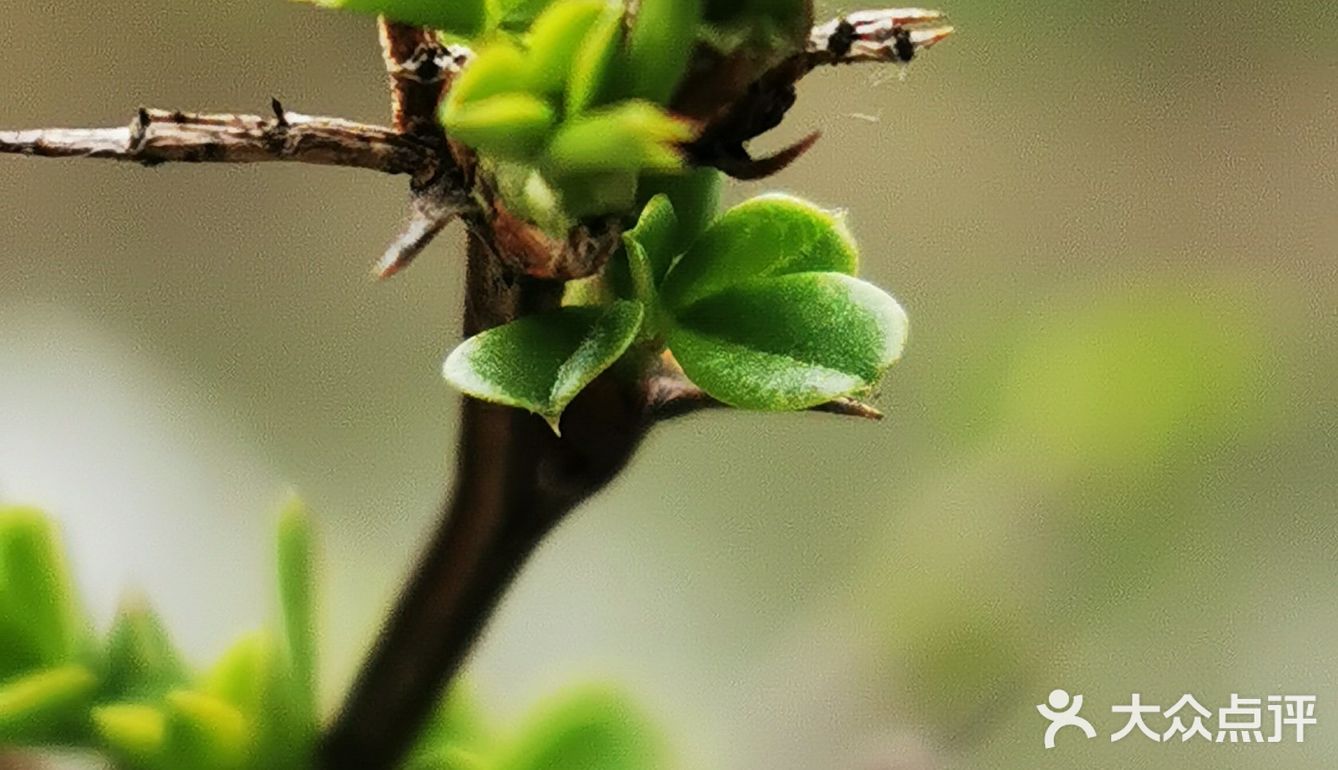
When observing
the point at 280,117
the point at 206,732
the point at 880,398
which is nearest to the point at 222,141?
the point at 280,117

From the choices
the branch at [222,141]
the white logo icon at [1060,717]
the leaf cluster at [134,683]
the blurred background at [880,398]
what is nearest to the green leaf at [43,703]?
the leaf cluster at [134,683]

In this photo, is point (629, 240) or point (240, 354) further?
point (240, 354)

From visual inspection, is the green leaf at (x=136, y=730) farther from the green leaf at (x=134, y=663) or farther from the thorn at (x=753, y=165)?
the thorn at (x=753, y=165)

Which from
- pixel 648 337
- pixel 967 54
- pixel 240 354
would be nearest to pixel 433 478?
pixel 240 354

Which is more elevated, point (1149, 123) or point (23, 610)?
point (23, 610)

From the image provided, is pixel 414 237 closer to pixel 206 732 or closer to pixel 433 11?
pixel 433 11

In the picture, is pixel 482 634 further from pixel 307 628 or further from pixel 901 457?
pixel 901 457
